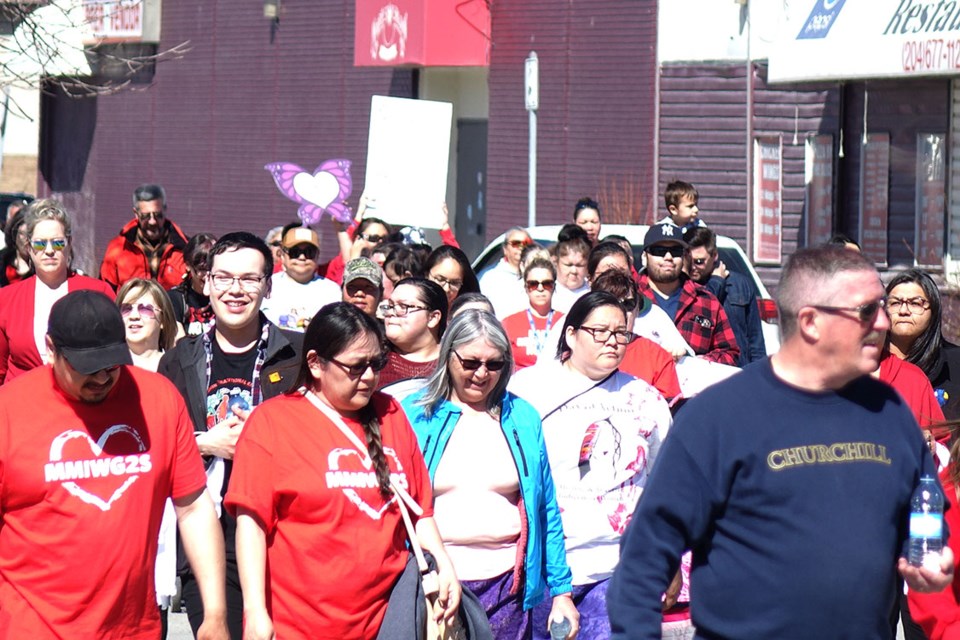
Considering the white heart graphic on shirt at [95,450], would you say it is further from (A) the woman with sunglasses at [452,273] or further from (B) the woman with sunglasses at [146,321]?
(A) the woman with sunglasses at [452,273]

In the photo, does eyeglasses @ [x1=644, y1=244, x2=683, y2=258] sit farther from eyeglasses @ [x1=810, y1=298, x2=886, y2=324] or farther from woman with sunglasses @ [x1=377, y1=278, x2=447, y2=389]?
eyeglasses @ [x1=810, y1=298, x2=886, y2=324]

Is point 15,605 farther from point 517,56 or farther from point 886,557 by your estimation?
point 517,56

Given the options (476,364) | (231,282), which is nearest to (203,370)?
(231,282)

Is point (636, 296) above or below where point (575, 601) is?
above

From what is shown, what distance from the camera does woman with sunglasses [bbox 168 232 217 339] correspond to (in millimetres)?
9352

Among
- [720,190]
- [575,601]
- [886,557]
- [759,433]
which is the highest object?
[720,190]

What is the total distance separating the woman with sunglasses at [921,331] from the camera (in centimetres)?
806

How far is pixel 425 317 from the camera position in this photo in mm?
7805

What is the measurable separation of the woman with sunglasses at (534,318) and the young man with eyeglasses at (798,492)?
5211 mm

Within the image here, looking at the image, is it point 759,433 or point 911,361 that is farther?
point 911,361

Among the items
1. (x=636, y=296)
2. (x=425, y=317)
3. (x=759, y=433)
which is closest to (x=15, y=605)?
(x=759, y=433)

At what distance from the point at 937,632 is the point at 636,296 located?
460 centimetres

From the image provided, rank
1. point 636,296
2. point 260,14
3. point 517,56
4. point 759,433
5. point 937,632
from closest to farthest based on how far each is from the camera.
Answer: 1. point 759,433
2. point 937,632
3. point 636,296
4. point 517,56
5. point 260,14

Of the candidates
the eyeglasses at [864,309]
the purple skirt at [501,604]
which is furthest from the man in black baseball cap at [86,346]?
the eyeglasses at [864,309]
